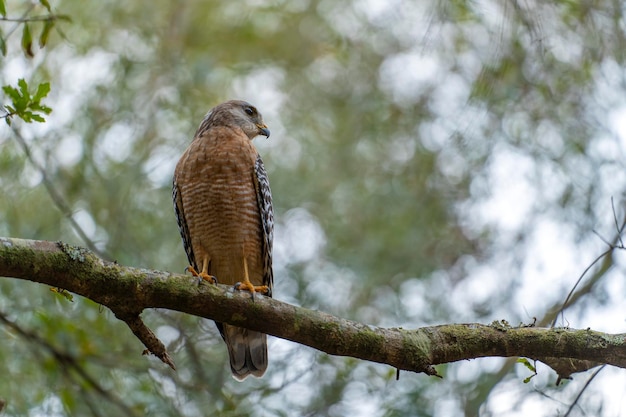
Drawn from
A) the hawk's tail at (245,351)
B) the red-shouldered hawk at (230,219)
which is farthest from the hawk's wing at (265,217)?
the hawk's tail at (245,351)

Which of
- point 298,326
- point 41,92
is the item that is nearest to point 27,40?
point 41,92

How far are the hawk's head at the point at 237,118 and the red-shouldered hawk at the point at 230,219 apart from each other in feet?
1.34

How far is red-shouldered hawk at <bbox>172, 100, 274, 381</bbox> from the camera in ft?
20.9

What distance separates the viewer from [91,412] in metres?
6.68

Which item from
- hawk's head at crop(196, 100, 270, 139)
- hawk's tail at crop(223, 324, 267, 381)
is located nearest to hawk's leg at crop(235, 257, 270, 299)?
hawk's tail at crop(223, 324, 267, 381)

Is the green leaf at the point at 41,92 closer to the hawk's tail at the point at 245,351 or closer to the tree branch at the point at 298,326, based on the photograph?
the tree branch at the point at 298,326

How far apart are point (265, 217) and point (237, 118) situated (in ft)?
4.03

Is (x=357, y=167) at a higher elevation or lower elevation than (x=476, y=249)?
higher

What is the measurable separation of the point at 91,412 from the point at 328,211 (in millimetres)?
4619

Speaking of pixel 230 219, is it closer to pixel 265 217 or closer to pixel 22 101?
pixel 265 217

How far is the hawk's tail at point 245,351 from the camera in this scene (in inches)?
250

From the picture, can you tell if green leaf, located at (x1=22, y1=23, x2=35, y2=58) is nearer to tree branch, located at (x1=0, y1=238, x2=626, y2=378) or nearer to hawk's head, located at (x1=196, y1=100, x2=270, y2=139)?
tree branch, located at (x1=0, y1=238, x2=626, y2=378)

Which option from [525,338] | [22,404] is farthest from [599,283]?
[22,404]

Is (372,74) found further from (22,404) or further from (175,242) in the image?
(22,404)
